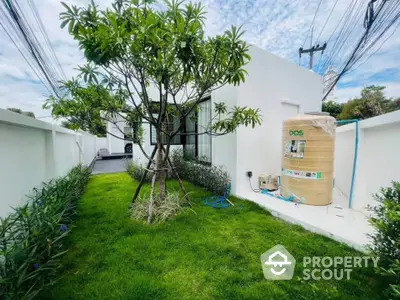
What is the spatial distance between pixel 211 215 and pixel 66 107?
121 inches

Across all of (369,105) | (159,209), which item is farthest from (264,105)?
(369,105)

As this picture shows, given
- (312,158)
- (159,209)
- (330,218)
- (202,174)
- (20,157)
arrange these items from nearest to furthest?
(20,157), (330,218), (159,209), (312,158), (202,174)

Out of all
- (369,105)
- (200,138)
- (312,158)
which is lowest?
(312,158)

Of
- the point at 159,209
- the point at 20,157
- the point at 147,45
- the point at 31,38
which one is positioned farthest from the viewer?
the point at 31,38

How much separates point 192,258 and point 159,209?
1.26 meters

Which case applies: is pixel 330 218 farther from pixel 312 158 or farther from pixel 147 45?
pixel 147 45

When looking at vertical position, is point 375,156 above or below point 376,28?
below

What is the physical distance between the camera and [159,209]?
3.19 metres

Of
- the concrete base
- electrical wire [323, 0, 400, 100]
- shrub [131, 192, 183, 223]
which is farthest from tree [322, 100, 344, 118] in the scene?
shrub [131, 192, 183, 223]

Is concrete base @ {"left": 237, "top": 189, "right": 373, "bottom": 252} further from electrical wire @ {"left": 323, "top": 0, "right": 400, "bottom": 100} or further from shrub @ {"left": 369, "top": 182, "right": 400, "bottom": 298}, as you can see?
electrical wire @ {"left": 323, "top": 0, "right": 400, "bottom": 100}

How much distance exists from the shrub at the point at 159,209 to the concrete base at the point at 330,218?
1589 millimetres

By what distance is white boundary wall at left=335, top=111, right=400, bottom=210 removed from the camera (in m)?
2.58

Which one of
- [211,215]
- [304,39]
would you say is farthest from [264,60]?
[304,39]

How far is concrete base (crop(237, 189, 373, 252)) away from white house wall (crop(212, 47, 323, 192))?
0.87 meters
